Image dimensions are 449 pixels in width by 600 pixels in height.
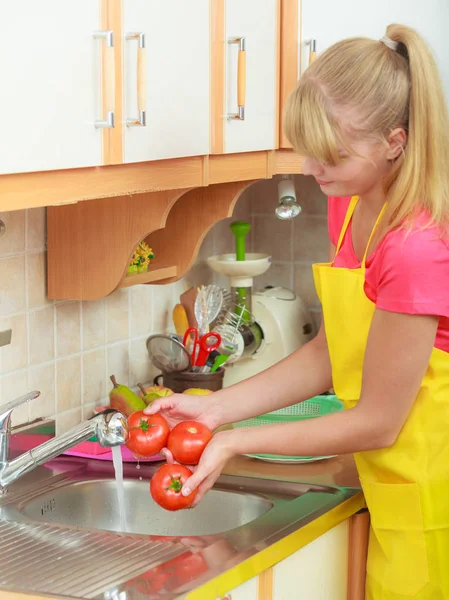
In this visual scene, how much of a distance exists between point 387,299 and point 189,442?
0.36m

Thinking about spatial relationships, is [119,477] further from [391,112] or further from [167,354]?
[391,112]

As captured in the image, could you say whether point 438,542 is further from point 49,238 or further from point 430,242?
point 49,238

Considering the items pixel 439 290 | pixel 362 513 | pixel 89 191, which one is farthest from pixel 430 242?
pixel 362 513

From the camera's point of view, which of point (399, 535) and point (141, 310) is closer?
point (399, 535)

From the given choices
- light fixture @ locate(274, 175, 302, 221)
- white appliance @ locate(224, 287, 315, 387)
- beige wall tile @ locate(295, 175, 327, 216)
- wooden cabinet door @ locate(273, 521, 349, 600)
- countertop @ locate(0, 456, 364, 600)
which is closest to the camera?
countertop @ locate(0, 456, 364, 600)

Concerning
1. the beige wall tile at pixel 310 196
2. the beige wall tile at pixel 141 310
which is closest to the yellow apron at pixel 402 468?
the beige wall tile at pixel 141 310

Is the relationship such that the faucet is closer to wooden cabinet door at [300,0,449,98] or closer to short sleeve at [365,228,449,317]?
short sleeve at [365,228,449,317]

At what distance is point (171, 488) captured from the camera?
1.53 meters

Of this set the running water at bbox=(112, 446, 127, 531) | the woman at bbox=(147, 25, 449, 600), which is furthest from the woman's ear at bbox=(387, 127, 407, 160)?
the running water at bbox=(112, 446, 127, 531)

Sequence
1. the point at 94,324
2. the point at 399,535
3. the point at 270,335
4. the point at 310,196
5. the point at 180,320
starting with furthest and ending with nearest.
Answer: the point at 310,196
the point at 270,335
the point at 180,320
the point at 94,324
the point at 399,535

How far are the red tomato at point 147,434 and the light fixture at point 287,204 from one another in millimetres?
802

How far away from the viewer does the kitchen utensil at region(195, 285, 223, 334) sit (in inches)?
92.7

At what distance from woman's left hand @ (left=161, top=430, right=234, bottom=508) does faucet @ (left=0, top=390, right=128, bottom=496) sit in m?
0.17

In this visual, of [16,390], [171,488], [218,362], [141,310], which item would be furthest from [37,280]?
[171,488]
